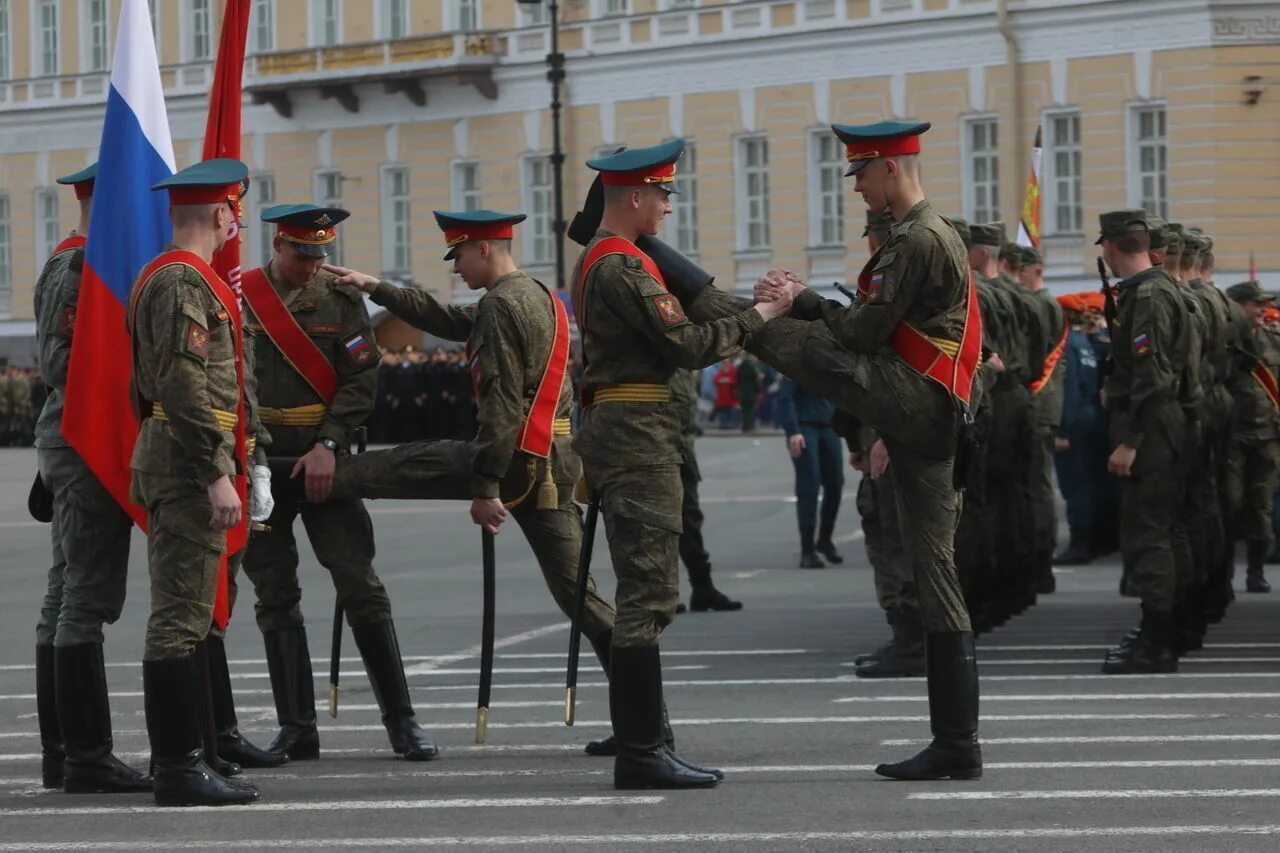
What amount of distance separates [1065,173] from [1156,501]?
3519cm

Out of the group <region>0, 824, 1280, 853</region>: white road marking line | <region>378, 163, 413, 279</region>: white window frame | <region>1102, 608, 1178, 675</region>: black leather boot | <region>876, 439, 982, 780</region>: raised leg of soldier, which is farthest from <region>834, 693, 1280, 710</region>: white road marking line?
<region>378, 163, 413, 279</region>: white window frame

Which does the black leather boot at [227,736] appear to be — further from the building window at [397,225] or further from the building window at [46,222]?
the building window at [46,222]

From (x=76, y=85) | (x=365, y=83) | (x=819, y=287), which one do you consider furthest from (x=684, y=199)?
(x=76, y=85)

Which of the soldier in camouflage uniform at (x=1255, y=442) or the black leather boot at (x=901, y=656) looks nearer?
the black leather boot at (x=901, y=656)

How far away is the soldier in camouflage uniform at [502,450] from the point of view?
9672 mm

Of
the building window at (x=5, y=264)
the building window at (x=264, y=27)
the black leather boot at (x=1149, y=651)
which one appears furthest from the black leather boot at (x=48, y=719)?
the building window at (x=5, y=264)

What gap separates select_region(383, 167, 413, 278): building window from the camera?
189 ft

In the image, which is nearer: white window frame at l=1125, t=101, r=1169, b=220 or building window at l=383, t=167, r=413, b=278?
white window frame at l=1125, t=101, r=1169, b=220

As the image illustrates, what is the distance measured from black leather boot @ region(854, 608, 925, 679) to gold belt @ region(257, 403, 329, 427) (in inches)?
127

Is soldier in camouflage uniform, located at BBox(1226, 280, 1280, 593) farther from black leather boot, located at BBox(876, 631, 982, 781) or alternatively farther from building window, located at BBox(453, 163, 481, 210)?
building window, located at BBox(453, 163, 481, 210)

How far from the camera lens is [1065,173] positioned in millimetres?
46812

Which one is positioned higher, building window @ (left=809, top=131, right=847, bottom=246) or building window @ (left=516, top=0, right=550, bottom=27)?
building window @ (left=516, top=0, right=550, bottom=27)

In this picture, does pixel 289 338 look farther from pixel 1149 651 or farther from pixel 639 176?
pixel 1149 651

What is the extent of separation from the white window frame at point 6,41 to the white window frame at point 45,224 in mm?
3120
